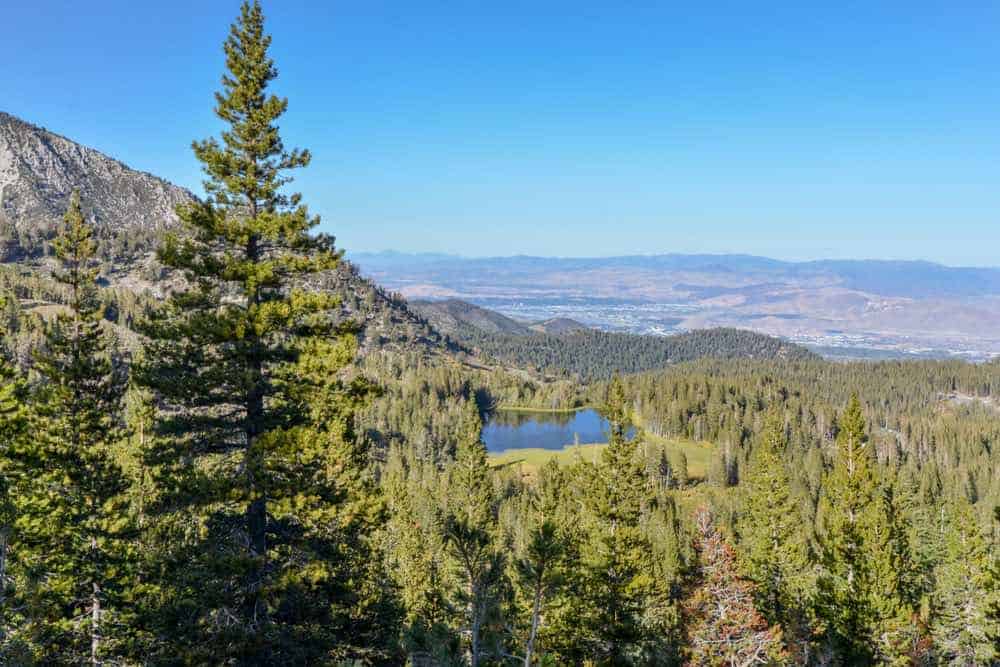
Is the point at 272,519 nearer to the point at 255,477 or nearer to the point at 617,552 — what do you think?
the point at 255,477

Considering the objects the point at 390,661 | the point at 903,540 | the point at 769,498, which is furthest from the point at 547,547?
the point at 903,540

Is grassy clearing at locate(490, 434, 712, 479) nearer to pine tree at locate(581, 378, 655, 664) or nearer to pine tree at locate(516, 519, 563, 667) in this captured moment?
pine tree at locate(581, 378, 655, 664)

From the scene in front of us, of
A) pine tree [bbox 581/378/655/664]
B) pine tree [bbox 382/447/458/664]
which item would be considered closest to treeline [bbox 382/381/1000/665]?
pine tree [bbox 581/378/655/664]

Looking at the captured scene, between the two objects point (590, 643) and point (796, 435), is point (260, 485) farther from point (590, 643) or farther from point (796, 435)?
point (796, 435)

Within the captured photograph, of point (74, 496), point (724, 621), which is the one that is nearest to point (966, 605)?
point (724, 621)

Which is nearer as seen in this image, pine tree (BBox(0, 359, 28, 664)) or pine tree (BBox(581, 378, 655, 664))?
pine tree (BBox(0, 359, 28, 664))

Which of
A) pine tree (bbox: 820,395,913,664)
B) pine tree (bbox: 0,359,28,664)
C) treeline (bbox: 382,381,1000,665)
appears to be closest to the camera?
pine tree (bbox: 0,359,28,664)

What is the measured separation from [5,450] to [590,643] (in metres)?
25.6

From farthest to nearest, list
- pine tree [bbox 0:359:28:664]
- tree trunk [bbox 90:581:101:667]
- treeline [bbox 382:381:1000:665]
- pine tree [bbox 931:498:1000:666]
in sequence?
pine tree [bbox 931:498:1000:666] → treeline [bbox 382:381:1000:665] → tree trunk [bbox 90:581:101:667] → pine tree [bbox 0:359:28:664]

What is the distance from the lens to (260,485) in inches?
640

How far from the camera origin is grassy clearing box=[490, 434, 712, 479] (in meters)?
155

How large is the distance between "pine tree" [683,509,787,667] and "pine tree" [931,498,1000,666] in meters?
14.8

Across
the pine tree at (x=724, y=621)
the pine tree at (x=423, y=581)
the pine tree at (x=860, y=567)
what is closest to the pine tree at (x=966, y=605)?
the pine tree at (x=860, y=567)

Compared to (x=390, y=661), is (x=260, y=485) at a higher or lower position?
higher
